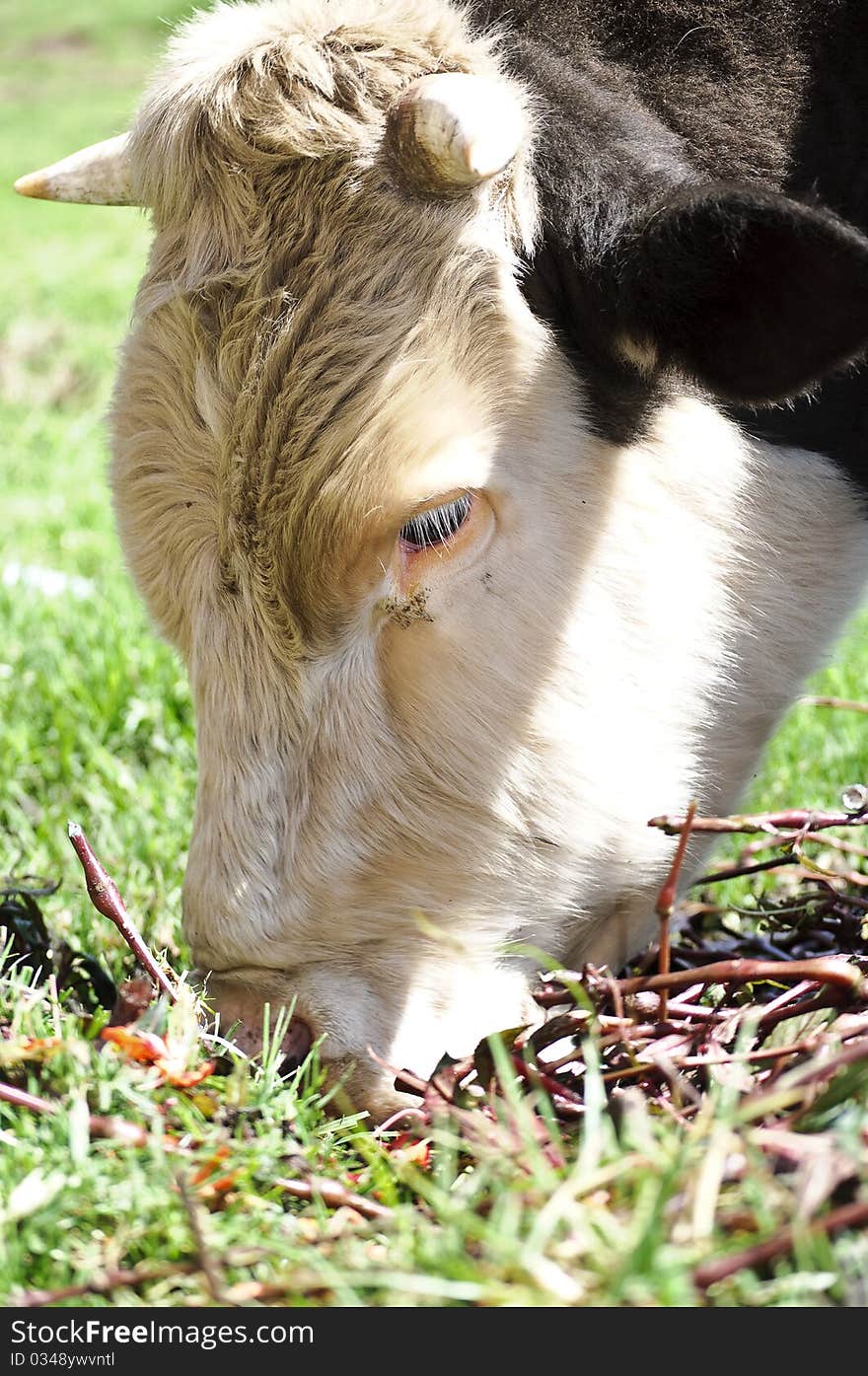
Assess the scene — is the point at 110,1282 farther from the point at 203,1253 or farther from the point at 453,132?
the point at 453,132

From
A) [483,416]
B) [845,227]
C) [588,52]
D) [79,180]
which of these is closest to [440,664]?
[483,416]

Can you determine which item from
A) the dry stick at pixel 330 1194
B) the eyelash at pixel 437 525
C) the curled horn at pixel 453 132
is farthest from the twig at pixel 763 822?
the curled horn at pixel 453 132

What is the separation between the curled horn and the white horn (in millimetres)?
814

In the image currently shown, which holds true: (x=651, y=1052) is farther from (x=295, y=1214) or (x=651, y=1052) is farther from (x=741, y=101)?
(x=741, y=101)

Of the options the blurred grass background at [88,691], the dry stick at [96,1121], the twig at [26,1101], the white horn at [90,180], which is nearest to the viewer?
the dry stick at [96,1121]

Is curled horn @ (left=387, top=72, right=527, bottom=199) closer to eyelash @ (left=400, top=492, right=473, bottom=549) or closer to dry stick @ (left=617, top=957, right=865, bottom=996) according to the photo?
eyelash @ (left=400, top=492, right=473, bottom=549)

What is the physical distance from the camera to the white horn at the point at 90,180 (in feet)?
10.2

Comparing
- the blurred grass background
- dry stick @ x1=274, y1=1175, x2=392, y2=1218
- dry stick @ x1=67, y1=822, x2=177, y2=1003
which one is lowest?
the blurred grass background

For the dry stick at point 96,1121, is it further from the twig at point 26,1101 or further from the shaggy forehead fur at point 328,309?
the shaggy forehead fur at point 328,309

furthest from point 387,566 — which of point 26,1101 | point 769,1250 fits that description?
point 769,1250

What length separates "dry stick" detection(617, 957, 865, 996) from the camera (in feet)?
6.93

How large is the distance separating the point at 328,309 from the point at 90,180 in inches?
36.4

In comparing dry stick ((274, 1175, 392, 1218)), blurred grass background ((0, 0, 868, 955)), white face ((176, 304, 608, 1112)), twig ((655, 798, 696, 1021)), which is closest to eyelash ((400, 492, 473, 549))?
white face ((176, 304, 608, 1112))

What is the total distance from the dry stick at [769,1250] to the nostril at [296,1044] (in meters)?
1.11
